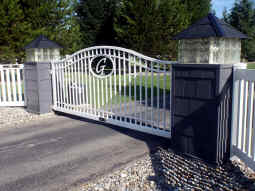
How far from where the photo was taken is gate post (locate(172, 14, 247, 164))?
329 centimetres

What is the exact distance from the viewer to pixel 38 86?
6516 millimetres

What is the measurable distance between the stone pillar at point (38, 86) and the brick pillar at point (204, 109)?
4038mm

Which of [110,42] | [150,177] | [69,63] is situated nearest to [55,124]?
[69,63]

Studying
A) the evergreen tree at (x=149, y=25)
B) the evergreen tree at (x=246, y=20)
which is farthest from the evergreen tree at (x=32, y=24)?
the evergreen tree at (x=246, y=20)

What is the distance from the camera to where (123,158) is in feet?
12.5

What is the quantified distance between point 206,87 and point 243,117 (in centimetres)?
59

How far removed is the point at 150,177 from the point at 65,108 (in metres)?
3.77

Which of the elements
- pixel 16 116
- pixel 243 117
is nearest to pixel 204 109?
pixel 243 117

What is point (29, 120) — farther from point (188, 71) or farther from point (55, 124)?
point (188, 71)

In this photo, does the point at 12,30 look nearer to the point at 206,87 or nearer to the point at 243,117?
the point at 206,87

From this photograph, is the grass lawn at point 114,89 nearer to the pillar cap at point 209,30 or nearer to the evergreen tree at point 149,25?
the pillar cap at point 209,30

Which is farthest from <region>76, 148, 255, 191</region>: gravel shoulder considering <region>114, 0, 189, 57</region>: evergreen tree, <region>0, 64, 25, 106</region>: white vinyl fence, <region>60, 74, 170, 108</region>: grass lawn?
<region>114, 0, 189, 57</region>: evergreen tree

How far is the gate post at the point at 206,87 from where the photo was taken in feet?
10.8

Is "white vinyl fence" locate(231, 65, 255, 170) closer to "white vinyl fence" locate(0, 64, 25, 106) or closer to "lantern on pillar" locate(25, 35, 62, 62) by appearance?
"lantern on pillar" locate(25, 35, 62, 62)
